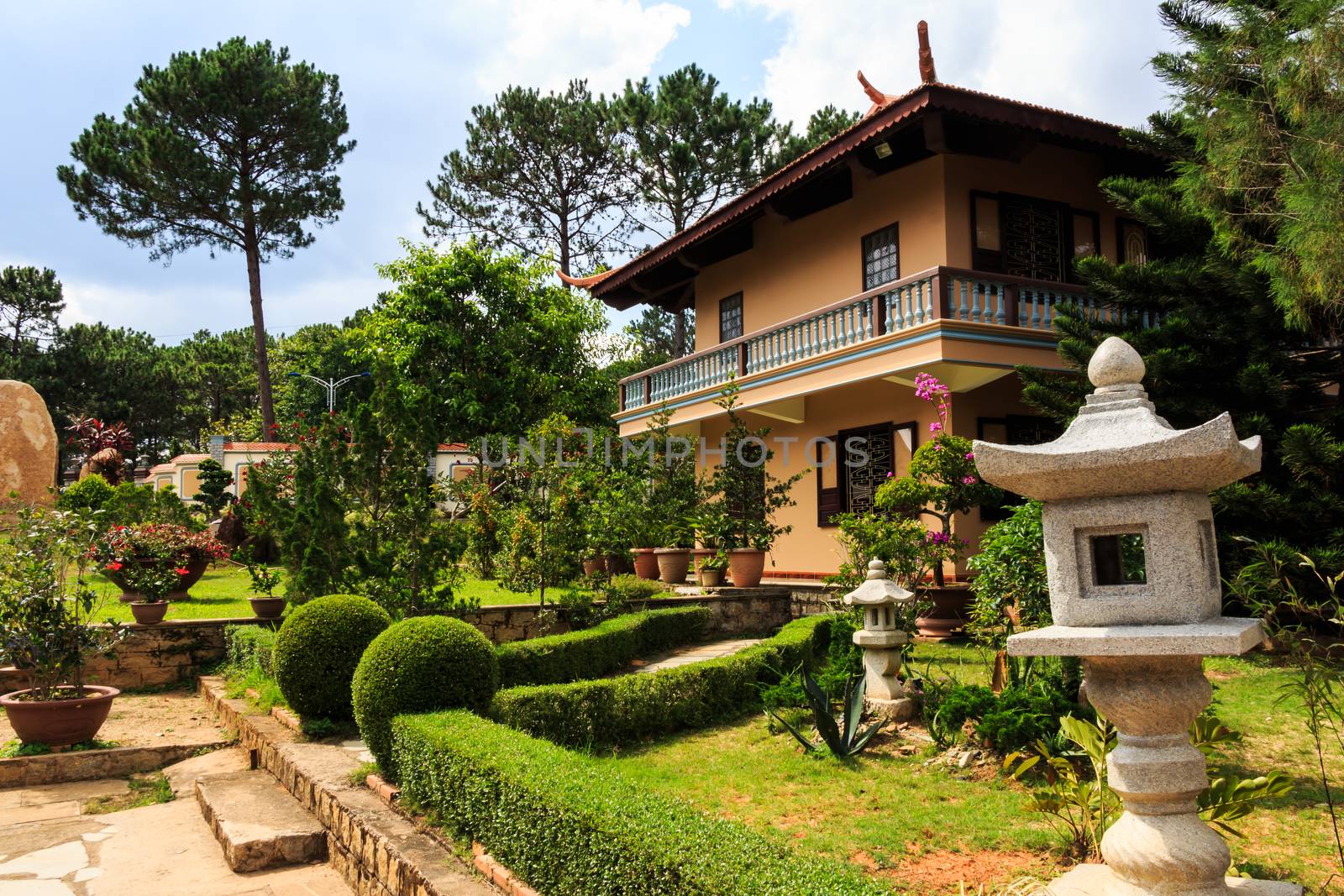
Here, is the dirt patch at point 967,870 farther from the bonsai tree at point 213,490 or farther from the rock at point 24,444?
the rock at point 24,444

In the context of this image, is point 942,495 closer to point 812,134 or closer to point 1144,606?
point 1144,606

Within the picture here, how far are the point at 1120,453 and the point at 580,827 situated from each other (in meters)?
2.79

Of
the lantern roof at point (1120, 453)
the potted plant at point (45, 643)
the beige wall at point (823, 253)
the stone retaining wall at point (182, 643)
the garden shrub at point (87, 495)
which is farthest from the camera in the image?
the garden shrub at point (87, 495)

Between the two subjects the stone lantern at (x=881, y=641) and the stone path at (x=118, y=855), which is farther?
the stone lantern at (x=881, y=641)

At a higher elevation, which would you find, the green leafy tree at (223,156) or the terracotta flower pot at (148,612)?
the green leafy tree at (223,156)

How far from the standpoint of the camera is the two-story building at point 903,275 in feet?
39.4

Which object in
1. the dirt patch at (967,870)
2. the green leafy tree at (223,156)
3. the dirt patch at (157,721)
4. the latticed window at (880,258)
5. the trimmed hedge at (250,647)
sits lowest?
the dirt patch at (157,721)

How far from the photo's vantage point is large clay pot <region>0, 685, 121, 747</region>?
27.2ft

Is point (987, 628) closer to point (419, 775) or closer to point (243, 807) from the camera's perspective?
point (419, 775)

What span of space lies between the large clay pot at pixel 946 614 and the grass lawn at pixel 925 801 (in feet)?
11.5

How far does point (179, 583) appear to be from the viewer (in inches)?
551

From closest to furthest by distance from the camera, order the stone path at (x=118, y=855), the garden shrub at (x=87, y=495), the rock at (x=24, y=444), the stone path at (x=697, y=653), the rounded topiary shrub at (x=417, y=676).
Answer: the stone path at (x=118, y=855)
the rounded topiary shrub at (x=417, y=676)
the stone path at (x=697, y=653)
the garden shrub at (x=87, y=495)
the rock at (x=24, y=444)

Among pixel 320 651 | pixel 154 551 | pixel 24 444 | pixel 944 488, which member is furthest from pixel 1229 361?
pixel 24 444

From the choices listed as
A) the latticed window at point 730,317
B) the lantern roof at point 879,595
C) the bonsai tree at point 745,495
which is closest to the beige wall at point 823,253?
the latticed window at point 730,317
